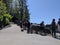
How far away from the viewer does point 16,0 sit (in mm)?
91000

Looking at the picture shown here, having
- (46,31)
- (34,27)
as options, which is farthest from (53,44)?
(34,27)

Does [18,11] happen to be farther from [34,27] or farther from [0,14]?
[34,27]

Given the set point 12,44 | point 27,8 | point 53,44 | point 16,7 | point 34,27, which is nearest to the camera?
point 12,44

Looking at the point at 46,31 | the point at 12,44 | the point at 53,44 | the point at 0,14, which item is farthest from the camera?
the point at 0,14

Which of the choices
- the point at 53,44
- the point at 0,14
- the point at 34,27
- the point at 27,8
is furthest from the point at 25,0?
the point at 53,44

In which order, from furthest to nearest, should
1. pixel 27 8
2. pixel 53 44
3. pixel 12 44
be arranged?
pixel 27 8 → pixel 53 44 → pixel 12 44

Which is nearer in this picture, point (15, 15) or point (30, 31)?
point (30, 31)

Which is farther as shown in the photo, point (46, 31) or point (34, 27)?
point (34, 27)

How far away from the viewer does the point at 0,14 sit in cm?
3994

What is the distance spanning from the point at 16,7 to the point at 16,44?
78.0 metres

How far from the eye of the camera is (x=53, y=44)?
13586mm

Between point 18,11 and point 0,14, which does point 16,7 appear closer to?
point 18,11

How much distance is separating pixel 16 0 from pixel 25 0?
5.10 m

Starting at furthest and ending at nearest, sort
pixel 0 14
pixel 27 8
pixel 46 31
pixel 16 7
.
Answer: pixel 27 8, pixel 16 7, pixel 0 14, pixel 46 31
